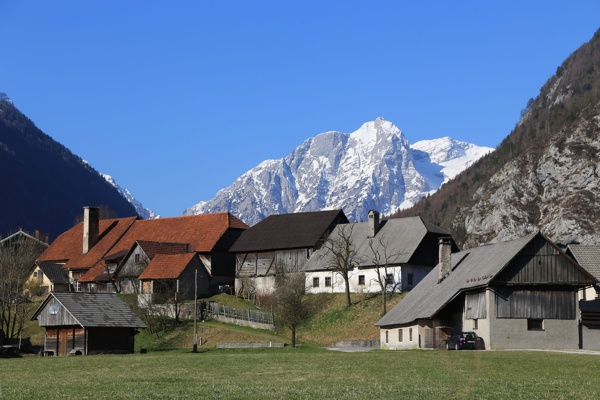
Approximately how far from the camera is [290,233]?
116938 mm

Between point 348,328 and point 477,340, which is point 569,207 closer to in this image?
point 348,328

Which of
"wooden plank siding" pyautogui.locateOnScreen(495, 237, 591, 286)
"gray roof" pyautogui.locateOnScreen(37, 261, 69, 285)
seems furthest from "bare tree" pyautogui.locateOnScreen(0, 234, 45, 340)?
"wooden plank siding" pyautogui.locateOnScreen(495, 237, 591, 286)

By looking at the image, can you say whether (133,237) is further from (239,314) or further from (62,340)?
(62,340)

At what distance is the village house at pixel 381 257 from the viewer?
332ft

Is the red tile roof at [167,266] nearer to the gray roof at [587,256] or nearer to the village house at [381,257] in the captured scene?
the village house at [381,257]

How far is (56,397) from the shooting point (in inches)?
1305

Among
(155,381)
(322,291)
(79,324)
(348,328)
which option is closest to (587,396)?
(155,381)

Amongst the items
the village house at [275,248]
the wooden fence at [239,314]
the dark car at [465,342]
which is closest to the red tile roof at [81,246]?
the village house at [275,248]

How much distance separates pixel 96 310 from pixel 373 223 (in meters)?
39.9

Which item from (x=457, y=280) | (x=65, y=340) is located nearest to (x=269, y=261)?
(x=65, y=340)

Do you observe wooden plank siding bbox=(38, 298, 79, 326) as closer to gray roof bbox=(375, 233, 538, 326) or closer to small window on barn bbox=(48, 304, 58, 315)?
small window on barn bbox=(48, 304, 58, 315)

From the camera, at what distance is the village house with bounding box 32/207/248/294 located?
11194 centimetres

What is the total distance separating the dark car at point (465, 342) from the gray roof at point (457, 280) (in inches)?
111

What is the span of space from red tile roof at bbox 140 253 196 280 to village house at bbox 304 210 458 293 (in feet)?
41.9
